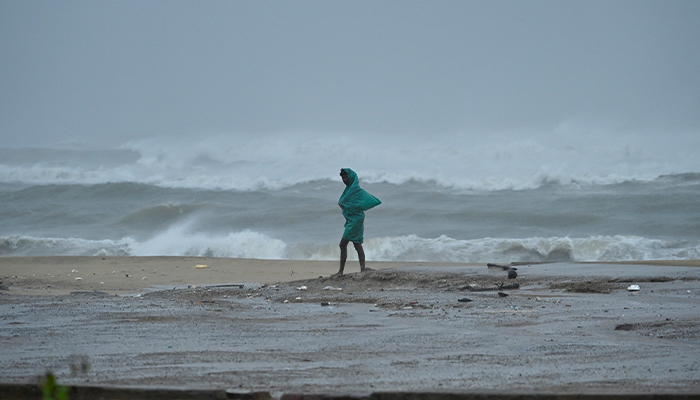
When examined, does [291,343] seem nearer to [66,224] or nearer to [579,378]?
[579,378]

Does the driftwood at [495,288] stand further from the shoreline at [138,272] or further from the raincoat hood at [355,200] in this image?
the shoreline at [138,272]

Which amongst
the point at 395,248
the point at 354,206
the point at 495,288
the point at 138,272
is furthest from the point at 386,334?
the point at 395,248

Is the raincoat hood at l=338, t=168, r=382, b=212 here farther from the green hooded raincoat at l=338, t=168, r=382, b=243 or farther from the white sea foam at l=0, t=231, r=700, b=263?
the white sea foam at l=0, t=231, r=700, b=263

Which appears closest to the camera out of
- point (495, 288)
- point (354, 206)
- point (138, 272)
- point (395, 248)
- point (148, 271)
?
point (495, 288)

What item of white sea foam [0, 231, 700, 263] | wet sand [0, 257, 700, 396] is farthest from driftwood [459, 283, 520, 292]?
white sea foam [0, 231, 700, 263]

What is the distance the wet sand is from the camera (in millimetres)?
4090

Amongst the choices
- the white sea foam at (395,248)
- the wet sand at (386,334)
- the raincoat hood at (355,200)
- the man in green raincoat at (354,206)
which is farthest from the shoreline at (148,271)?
the white sea foam at (395,248)

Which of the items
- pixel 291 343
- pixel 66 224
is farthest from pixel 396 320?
pixel 66 224

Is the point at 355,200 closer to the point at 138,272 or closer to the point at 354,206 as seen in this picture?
the point at 354,206

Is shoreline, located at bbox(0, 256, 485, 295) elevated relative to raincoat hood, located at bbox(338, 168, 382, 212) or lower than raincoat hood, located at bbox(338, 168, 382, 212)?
lower

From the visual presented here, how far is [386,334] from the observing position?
6.05 m

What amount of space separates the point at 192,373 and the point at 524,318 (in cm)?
358

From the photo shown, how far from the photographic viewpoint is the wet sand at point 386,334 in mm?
4090

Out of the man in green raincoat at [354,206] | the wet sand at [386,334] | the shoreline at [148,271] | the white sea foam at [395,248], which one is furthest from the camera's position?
the white sea foam at [395,248]
